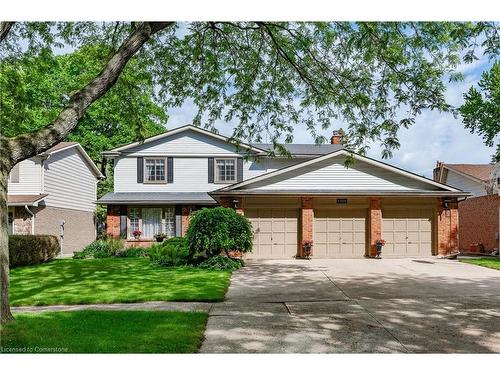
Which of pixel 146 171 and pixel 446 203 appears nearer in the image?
pixel 446 203

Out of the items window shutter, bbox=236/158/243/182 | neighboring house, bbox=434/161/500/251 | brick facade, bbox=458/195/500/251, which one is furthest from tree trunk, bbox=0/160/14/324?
brick facade, bbox=458/195/500/251

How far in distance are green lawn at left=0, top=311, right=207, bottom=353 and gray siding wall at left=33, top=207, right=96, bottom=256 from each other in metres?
12.0

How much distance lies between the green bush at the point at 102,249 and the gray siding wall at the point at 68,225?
151 cm

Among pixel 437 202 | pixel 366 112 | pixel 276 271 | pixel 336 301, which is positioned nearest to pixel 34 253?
pixel 276 271

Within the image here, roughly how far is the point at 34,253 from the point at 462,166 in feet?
63.7

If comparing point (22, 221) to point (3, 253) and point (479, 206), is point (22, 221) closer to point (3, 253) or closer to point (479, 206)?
point (3, 253)

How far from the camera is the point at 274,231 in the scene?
1455 centimetres

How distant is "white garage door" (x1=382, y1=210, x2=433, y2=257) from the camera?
47.9 ft

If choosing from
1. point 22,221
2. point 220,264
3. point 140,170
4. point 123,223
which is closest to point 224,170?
point 140,170

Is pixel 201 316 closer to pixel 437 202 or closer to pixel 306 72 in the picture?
pixel 306 72

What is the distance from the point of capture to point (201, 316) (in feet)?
18.8

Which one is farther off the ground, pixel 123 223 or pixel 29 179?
pixel 29 179

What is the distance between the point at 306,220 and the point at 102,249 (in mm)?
8210

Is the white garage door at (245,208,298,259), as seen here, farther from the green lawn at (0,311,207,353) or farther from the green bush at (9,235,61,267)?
the green lawn at (0,311,207,353)
